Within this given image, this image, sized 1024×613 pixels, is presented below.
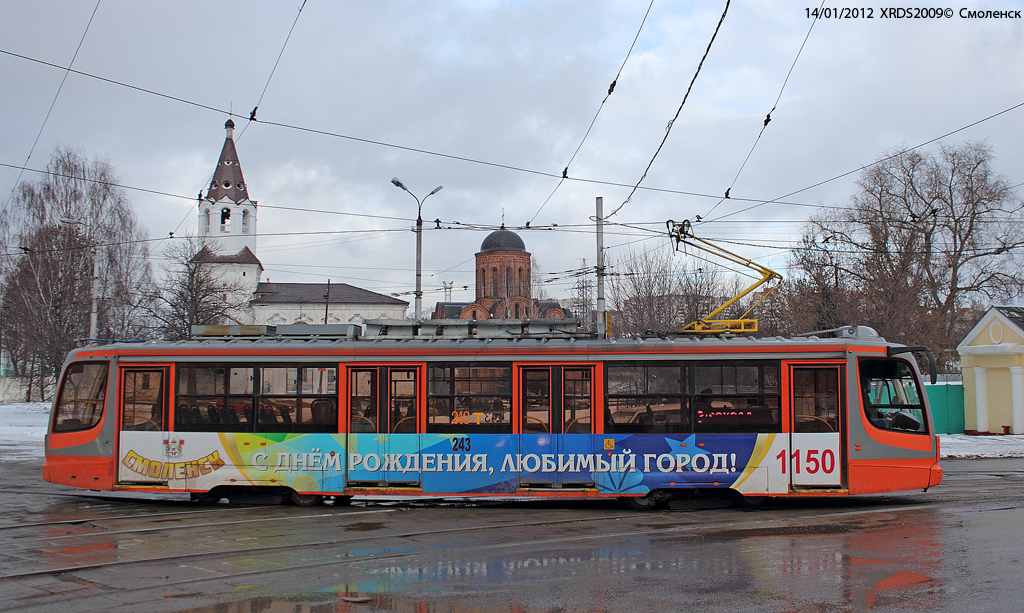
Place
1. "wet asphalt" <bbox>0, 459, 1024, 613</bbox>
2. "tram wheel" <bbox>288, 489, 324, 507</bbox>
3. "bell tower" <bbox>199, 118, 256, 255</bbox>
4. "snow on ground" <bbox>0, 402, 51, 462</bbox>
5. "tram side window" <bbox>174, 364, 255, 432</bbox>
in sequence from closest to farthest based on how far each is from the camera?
1. "wet asphalt" <bbox>0, 459, 1024, 613</bbox>
2. "tram side window" <bbox>174, 364, 255, 432</bbox>
3. "tram wheel" <bbox>288, 489, 324, 507</bbox>
4. "snow on ground" <bbox>0, 402, 51, 462</bbox>
5. "bell tower" <bbox>199, 118, 256, 255</bbox>

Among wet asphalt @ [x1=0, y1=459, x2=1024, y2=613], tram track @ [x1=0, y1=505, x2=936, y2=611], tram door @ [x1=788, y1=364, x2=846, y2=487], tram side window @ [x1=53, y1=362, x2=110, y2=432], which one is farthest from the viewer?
tram side window @ [x1=53, y1=362, x2=110, y2=432]

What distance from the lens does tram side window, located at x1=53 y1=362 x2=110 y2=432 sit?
41.2 ft

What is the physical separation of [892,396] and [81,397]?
12.9m

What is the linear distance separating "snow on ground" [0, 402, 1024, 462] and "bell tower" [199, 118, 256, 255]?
47.9 m

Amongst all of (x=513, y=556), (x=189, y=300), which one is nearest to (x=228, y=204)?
(x=189, y=300)

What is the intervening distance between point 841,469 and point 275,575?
27.0ft

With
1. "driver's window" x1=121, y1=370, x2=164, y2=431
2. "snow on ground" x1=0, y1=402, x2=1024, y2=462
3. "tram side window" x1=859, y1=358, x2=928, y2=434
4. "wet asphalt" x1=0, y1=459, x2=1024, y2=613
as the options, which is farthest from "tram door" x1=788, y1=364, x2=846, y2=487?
"snow on ground" x1=0, y1=402, x2=1024, y2=462

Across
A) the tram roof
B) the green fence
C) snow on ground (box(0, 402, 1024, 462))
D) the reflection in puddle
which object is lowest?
snow on ground (box(0, 402, 1024, 462))

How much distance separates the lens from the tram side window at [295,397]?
40.0ft

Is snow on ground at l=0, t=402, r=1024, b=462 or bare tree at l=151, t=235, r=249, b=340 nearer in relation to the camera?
snow on ground at l=0, t=402, r=1024, b=462

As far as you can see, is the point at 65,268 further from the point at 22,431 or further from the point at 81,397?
the point at 81,397

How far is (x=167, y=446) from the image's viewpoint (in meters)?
12.4

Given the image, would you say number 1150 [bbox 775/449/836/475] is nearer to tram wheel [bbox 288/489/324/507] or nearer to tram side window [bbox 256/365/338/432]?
tram side window [bbox 256/365/338/432]

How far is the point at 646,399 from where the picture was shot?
1182cm
